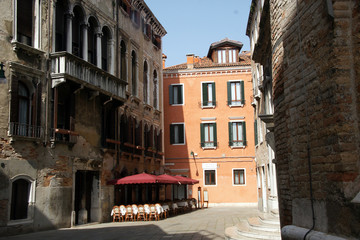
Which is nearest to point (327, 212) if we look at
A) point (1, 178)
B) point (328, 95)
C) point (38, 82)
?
point (328, 95)

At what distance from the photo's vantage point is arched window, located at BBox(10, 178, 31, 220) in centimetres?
1441

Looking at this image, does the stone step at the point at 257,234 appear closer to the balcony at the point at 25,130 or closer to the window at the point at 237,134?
the balcony at the point at 25,130

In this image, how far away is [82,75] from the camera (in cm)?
1750

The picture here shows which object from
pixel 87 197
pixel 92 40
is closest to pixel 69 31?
pixel 92 40

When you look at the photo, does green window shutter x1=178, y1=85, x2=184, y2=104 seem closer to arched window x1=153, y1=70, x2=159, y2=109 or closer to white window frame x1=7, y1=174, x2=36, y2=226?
arched window x1=153, y1=70, x2=159, y2=109

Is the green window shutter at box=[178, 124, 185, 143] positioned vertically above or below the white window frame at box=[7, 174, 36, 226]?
above

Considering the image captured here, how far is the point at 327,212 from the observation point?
203 inches

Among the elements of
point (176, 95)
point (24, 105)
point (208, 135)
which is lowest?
point (24, 105)

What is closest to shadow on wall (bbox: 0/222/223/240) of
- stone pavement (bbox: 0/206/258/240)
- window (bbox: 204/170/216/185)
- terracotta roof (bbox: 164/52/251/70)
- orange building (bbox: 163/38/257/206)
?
stone pavement (bbox: 0/206/258/240)

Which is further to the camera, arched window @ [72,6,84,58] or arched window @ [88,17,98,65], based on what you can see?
arched window @ [88,17,98,65]

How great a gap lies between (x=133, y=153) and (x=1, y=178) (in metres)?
10.5

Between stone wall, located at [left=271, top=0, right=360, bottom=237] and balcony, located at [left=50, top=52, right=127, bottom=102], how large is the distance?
11206 millimetres

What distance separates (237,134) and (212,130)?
6.44ft

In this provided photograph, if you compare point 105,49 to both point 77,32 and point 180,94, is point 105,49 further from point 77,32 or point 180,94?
point 180,94
